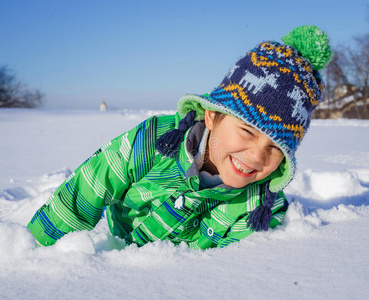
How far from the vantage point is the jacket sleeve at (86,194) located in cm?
159

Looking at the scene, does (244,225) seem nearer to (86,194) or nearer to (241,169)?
(241,169)

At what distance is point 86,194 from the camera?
1.60m

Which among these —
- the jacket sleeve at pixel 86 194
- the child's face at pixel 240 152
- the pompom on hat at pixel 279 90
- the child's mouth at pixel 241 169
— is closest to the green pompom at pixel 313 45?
the pompom on hat at pixel 279 90

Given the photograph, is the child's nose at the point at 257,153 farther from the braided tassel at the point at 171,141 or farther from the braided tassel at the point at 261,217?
the braided tassel at the point at 171,141

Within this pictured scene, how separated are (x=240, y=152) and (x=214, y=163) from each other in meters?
0.19

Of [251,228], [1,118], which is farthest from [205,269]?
[1,118]

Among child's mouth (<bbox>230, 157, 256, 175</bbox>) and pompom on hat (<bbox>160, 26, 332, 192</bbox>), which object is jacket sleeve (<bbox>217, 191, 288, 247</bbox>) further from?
child's mouth (<bbox>230, 157, 256, 175</bbox>)

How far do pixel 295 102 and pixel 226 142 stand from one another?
0.97ft

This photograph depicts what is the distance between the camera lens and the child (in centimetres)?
140

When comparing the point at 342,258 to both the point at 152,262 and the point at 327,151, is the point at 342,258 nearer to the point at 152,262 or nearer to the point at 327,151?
the point at 152,262

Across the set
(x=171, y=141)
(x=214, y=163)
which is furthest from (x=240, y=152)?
(x=171, y=141)

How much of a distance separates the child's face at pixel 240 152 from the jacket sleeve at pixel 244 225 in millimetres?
215

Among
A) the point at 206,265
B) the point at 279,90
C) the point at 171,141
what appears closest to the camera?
the point at 206,265

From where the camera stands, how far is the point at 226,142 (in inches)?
56.8
